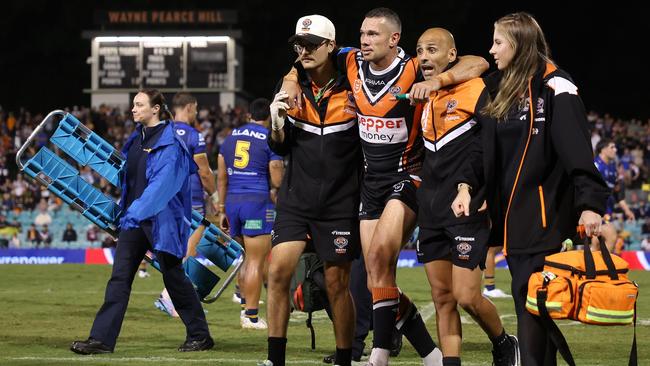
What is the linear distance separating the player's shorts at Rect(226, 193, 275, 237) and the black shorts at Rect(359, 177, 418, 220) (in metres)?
4.61

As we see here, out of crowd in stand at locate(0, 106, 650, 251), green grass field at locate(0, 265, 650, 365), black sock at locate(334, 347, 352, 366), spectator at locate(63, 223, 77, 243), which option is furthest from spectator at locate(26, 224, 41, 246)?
black sock at locate(334, 347, 352, 366)

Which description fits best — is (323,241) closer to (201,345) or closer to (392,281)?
(392,281)

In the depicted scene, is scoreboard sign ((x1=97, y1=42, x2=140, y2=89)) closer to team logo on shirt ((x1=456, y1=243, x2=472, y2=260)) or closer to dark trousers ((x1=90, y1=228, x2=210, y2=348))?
dark trousers ((x1=90, y1=228, x2=210, y2=348))

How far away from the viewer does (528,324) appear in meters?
6.19

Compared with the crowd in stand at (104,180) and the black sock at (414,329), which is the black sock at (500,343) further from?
the crowd in stand at (104,180)

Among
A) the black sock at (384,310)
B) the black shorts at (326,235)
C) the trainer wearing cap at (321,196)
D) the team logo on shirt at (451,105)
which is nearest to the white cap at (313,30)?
the trainer wearing cap at (321,196)

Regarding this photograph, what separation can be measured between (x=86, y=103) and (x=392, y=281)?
45.8 m

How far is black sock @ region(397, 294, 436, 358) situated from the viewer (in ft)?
27.3

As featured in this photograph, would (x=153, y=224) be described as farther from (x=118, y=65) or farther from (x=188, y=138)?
(x=118, y=65)

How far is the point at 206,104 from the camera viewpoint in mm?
39000

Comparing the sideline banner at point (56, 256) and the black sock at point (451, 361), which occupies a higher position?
the black sock at point (451, 361)

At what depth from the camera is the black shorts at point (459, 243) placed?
295 inches

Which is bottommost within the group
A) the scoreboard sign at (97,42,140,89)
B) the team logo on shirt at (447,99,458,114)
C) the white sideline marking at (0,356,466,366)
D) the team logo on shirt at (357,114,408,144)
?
the scoreboard sign at (97,42,140,89)

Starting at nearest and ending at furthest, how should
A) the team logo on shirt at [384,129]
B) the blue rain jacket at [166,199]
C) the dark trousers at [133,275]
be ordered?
the team logo on shirt at [384,129]
the blue rain jacket at [166,199]
the dark trousers at [133,275]
